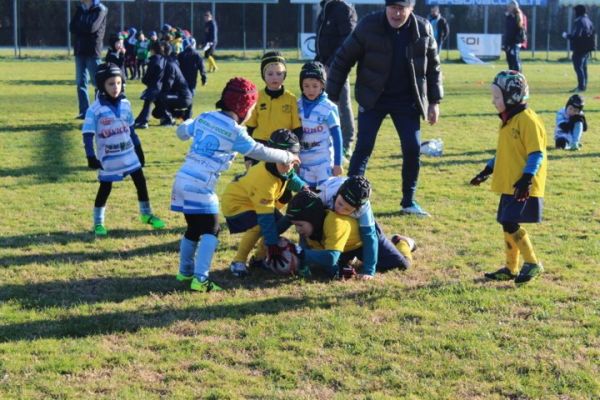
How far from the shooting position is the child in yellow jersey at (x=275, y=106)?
7320 millimetres

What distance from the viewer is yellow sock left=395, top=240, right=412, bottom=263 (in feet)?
21.8

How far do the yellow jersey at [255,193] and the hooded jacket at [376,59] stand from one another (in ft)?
6.02

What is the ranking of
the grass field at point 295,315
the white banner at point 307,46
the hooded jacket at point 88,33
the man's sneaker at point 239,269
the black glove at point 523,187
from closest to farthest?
the grass field at point 295,315
the black glove at point 523,187
the man's sneaker at point 239,269
the hooded jacket at point 88,33
the white banner at point 307,46

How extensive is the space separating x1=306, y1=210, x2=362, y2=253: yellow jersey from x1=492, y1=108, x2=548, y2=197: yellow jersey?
3.35 ft

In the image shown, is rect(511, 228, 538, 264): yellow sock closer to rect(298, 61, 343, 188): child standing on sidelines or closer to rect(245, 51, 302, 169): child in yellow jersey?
rect(298, 61, 343, 188): child standing on sidelines

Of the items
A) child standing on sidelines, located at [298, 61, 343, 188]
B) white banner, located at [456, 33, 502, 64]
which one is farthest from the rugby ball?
white banner, located at [456, 33, 502, 64]

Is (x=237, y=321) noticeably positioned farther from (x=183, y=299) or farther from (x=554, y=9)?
(x=554, y=9)

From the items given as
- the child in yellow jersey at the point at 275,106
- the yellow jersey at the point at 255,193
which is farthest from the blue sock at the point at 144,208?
the yellow jersey at the point at 255,193

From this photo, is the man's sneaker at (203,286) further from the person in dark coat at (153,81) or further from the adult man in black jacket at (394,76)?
the person in dark coat at (153,81)

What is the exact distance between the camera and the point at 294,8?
40.6 m

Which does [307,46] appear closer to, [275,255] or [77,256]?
[77,256]

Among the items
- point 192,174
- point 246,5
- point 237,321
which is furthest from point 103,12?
point 246,5

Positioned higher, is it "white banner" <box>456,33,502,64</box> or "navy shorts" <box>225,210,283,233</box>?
"white banner" <box>456,33,502,64</box>

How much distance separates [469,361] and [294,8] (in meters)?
37.2
